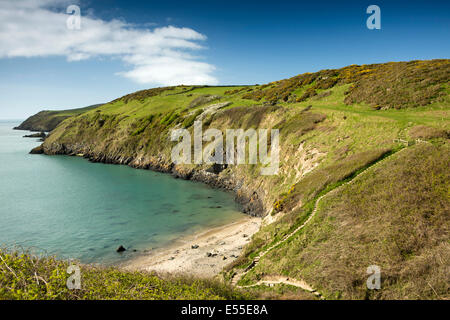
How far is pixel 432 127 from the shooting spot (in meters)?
24.3

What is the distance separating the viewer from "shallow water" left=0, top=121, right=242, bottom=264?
30.1m

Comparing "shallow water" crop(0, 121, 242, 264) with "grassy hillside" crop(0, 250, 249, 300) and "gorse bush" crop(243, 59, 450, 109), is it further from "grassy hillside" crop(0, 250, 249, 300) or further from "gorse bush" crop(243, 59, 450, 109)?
"gorse bush" crop(243, 59, 450, 109)

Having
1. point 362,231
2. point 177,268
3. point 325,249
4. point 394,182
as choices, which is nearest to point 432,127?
point 394,182

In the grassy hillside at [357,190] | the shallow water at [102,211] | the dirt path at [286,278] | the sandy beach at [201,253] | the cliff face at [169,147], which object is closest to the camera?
the grassy hillside at [357,190]

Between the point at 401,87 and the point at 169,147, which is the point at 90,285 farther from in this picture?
the point at 169,147

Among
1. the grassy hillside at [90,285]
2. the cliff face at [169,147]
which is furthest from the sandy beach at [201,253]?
the grassy hillside at [90,285]

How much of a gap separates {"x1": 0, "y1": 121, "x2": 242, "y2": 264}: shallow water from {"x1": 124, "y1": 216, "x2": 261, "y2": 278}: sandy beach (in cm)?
200

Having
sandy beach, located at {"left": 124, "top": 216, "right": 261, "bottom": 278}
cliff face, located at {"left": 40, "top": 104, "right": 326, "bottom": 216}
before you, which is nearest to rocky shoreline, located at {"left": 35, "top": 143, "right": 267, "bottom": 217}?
cliff face, located at {"left": 40, "top": 104, "right": 326, "bottom": 216}

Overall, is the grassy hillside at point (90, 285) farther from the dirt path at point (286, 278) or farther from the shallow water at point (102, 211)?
the shallow water at point (102, 211)

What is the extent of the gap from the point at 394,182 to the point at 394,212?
3331 mm

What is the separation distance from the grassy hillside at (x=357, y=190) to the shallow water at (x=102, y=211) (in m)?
→ 7.75

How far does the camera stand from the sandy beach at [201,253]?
23.6 metres
